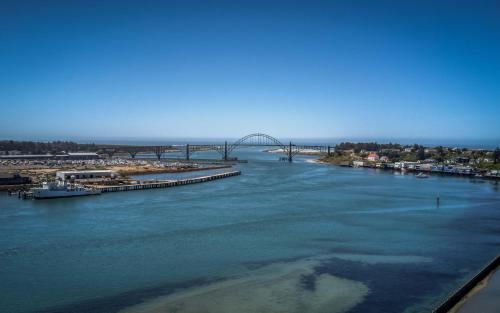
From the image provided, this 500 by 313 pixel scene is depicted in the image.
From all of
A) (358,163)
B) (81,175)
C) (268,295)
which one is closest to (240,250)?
(268,295)

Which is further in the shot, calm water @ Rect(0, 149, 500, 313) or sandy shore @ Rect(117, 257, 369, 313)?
calm water @ Rect(0, 149, 500, 313)

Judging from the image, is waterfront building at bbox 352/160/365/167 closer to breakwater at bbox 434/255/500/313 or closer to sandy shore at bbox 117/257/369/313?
breakwater at bbox 434/255/500/313

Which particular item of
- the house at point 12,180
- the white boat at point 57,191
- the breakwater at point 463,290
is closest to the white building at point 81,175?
the house at point 12,180

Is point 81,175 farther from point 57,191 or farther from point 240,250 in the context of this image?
point 240,250

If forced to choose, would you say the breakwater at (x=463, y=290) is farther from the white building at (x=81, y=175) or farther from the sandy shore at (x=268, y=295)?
the white building at (x=81, y=175)

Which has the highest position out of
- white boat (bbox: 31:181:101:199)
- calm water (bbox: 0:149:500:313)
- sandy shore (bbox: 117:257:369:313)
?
white boat (bbox: 31:181:101:199)

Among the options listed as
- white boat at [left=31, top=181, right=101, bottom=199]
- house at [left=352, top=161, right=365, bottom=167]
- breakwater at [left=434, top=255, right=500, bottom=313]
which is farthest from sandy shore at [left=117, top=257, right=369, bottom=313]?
house at [left=352, top=161, right=365, bottom=167]

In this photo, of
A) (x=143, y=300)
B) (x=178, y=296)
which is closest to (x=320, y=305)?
(x=178, y=296)
